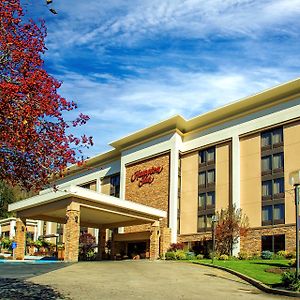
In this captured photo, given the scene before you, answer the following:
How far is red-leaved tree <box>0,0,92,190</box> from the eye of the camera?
916 centimetres

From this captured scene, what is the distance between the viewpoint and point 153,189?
4644 centimetres

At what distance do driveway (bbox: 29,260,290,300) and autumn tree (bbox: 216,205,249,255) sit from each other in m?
15.2

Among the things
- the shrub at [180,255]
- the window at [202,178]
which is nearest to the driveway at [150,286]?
the shrub at [180,255]

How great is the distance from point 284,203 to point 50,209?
17.6 metres

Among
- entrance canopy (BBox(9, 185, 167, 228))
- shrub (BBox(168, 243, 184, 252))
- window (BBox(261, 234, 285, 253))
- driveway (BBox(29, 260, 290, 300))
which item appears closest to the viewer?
driveway (BBox(29, 260, 290, 300))

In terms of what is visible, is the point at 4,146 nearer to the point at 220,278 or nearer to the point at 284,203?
the point at 220,278

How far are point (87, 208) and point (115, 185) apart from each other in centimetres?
2001

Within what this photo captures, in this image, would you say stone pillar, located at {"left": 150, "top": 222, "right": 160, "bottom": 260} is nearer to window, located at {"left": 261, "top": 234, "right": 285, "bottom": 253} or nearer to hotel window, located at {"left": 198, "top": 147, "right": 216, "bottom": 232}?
hotel window, located at {"left": 198, "top": 147, "right": 216, "bottom": 232}

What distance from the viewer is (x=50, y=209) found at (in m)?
34.6

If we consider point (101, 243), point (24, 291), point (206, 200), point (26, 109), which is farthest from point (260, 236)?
point (26, 109)

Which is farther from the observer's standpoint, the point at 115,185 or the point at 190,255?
the point at 115,185

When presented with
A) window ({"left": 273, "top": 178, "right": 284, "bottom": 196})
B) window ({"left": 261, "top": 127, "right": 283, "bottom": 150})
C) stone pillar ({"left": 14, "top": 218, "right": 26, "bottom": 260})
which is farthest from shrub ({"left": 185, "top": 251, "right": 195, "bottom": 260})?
stone pillar ({"left": 14, "top": 218, "right": 26, "bottom": 260})

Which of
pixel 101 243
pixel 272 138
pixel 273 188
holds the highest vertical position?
pixel 272 138

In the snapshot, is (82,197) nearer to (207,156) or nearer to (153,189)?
(153,189)
